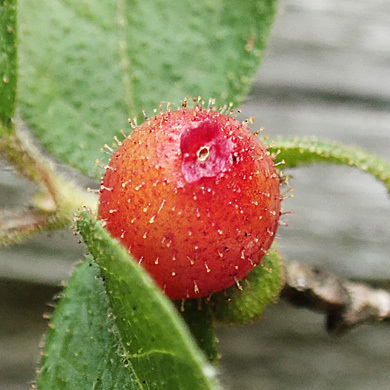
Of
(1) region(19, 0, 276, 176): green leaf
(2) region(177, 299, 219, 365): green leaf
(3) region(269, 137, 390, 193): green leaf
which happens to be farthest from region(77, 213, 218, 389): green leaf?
(1) region(19, 0, 276, 176): green leaf

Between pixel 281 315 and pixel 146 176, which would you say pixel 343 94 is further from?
pixel 146 176

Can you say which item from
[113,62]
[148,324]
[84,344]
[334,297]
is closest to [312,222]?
[334,297]

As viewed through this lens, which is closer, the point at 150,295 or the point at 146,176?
the point at 150,295

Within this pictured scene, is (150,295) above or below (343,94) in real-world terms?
below

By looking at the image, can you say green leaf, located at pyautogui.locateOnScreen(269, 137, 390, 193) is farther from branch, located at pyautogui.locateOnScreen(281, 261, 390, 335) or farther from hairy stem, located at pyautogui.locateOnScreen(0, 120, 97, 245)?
hairy stem, located at pyautogui.locateOnScreen(0, 120, 97, 245)

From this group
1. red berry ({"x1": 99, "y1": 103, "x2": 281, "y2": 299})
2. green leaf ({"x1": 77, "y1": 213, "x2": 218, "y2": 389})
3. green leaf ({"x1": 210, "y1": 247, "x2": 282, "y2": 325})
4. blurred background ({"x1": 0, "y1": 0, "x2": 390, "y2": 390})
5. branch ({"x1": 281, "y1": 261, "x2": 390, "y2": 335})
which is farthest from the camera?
blurred background ({"x1": 0, "y1": 0, "x2": 390, "y2": 390})

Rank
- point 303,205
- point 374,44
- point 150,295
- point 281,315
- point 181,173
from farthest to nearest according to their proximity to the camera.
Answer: point 281,315, point 303,205, point 374,44, point 181,173, point 150,295

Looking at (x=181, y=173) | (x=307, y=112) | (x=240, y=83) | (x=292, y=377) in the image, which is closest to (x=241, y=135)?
(x=181, y=173)

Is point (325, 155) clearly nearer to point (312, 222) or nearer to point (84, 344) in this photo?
point (84, 344)
